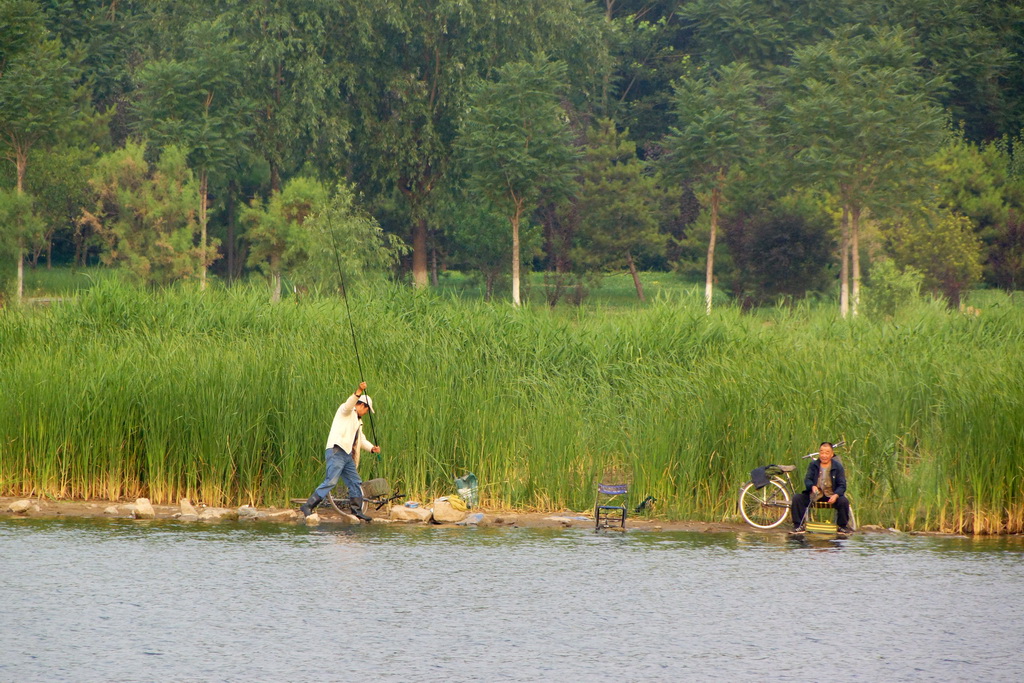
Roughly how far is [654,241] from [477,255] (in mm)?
7457

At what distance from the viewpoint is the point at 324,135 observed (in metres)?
51.8

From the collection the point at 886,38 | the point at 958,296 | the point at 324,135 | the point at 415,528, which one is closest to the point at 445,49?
the point at 324,135

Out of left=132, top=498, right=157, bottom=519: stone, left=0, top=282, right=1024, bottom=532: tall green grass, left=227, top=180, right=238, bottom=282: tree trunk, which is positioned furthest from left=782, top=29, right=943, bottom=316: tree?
left=132, top=498, right=157, bottom=519: stone

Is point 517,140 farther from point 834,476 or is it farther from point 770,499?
point 834,476

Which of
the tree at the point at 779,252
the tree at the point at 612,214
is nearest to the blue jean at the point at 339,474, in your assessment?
the tree at the point at 779,252

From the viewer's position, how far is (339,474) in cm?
1625

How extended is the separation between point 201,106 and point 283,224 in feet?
20.1

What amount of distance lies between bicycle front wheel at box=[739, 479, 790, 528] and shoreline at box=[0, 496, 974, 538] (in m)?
0.13

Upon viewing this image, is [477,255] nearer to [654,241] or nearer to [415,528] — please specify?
[654,241]

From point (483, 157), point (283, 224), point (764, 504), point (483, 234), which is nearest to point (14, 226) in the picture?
point (283, 224)

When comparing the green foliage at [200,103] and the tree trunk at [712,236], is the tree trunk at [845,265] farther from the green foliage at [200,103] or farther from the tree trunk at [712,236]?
the green foliage at [200,103]

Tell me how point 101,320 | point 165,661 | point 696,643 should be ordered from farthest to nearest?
1. point 101,320
2. point 696,643
3. point 165,661

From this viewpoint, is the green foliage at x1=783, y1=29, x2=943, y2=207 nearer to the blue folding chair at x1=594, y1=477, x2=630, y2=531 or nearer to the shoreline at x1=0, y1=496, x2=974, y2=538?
the blue folding chair at x1=594, y1=477, x2=630, y2=531

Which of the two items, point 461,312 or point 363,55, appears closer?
point 461,312
